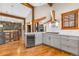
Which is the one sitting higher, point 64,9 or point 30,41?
point 64,9

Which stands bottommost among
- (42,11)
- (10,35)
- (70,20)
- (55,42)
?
(55,42)

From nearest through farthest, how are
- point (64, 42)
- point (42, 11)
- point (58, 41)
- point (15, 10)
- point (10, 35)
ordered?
1. point (15, 10)
2. point (42, 11)
3. point (10, 35)
4. point (64, 42)
5. point (58, 41)

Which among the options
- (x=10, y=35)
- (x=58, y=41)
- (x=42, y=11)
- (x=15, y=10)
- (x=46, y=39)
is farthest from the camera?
(x=46, y=39)

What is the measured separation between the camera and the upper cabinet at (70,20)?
301cm

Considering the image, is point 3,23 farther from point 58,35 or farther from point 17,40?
point 58,35

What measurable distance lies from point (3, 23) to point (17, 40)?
0.74 m

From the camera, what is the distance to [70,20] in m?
3.16

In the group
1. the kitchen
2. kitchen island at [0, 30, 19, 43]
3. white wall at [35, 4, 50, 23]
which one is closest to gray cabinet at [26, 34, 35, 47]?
the kitchen

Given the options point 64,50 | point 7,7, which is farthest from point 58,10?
point 7,7

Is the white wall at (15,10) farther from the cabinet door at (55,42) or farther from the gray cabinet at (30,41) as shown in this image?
the cabinet door at (55,42)

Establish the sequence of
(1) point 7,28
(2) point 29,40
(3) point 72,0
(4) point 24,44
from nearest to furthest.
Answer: (3) point 72,0, (1) point 7,28, (4) point 24,44, (2) point 29,40

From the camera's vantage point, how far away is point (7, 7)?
274 centimetres

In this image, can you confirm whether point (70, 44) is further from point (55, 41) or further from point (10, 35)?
point (10, 35)

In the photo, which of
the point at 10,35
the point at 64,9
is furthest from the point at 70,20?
the point at 10,35
